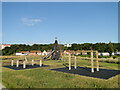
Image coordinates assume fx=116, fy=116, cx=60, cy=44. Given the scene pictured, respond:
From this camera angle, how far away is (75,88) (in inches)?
342

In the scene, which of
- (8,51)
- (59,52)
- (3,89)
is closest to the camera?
(3,89)

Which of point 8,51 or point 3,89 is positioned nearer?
point 3,89

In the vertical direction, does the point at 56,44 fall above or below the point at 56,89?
above

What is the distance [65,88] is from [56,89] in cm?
70

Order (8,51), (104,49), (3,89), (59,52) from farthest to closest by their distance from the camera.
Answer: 1. (8,51)
2. (104,49)
3. (59,52)
4. (3,89)

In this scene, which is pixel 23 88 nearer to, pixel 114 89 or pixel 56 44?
pixel 114 89

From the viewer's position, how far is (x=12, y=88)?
8.59 m

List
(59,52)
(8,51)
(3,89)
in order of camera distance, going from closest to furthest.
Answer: (3,89)
(59,52)
(8,51)

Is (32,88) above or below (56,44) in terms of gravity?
below

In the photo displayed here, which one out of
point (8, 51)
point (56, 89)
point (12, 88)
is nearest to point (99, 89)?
point (56, 89)

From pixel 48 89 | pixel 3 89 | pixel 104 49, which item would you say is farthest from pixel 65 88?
pixel 104 49

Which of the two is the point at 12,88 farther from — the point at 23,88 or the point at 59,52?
the point at 59,52

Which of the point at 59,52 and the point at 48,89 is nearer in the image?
the point at 48,89

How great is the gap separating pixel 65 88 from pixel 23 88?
3.12 m
